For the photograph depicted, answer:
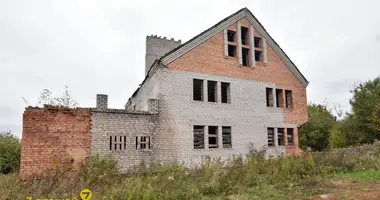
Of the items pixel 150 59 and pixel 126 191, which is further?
pixel 150 59

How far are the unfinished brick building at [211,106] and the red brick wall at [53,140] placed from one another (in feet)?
0.29

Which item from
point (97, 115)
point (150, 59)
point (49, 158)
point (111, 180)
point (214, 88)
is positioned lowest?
point (111, 180)

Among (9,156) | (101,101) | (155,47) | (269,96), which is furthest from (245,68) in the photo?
(9,156)

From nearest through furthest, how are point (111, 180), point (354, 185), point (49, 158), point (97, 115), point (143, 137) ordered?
point (354, 185) → point (111, 180) → point (49, 158) → point (97, 115) → point (143, 137)

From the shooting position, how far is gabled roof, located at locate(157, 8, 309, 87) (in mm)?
14302

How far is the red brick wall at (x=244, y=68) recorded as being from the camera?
49.2 ft

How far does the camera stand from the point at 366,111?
2517 cm

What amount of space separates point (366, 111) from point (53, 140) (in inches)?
1045

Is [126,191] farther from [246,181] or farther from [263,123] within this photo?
[263,123]

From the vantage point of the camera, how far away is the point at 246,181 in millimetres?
9281

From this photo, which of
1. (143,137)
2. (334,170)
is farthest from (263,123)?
(143,137)

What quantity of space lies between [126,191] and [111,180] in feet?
10.4

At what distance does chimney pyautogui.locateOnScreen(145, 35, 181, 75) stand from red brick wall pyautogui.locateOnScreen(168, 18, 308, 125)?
7.18 metres

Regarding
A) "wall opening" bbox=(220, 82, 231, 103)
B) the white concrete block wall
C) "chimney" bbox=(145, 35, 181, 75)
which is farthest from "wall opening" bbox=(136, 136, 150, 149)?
"chimney" bbox=(145, 35, 181, 75)
